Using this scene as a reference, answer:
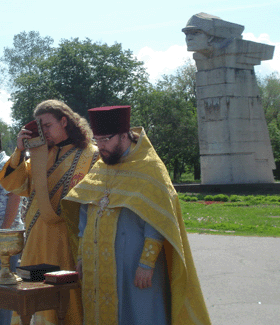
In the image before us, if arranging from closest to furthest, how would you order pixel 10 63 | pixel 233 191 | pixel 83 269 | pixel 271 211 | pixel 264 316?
pixel 83 269 → pixel 264 316 → pixel 271 211 → pixel 233 191 → pixel 10 63

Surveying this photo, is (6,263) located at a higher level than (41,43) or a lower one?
lower

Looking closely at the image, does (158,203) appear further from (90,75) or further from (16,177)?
(90,75)

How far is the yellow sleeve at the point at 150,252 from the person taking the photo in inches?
132

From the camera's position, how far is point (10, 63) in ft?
159

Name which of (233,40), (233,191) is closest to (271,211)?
(233,191)

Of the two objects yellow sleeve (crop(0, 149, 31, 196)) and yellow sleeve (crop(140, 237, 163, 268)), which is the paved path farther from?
yellow sleeve (crop(0, 149, 31, 196))

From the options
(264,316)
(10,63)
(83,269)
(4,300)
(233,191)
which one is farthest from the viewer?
(10,63)

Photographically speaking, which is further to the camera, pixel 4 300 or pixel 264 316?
pixel 264 316

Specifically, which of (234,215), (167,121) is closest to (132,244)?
(234,215)

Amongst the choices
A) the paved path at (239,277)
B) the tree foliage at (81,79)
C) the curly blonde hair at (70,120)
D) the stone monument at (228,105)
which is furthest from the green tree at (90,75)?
the curly blonde hair at (70,120)

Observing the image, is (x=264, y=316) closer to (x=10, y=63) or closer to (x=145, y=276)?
(x=145, y=276)

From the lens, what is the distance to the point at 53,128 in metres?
4.07

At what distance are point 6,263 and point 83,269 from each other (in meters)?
0.63

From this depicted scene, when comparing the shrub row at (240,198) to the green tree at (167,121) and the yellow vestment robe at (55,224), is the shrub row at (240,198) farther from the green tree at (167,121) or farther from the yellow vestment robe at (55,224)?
the green tree at (167,121)
